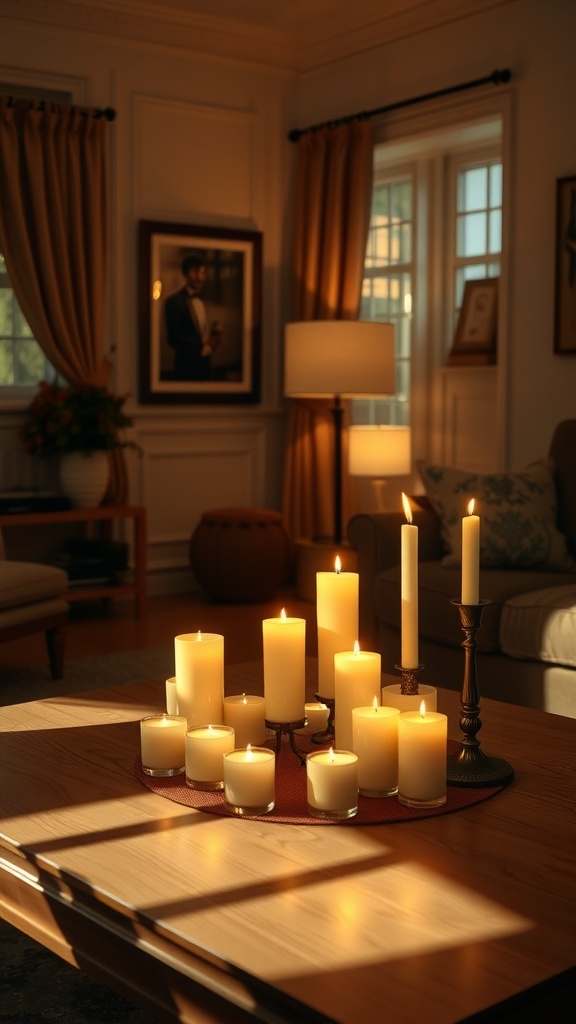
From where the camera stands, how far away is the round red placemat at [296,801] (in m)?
1.56

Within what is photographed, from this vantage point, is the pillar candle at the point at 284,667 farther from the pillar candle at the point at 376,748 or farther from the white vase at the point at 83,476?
the white vase at the point at 83,476

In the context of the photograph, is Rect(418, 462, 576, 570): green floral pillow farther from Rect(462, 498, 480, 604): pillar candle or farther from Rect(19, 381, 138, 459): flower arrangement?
Rect(462, 498, 480, 604): pillar candle

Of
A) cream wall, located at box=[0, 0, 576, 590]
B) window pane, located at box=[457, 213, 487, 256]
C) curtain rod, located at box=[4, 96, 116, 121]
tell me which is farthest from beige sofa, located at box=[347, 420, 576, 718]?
curtain rod, located at box=[4, 96, 116, 121]

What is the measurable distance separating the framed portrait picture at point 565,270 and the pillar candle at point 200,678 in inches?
130

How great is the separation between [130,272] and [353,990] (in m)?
4.96

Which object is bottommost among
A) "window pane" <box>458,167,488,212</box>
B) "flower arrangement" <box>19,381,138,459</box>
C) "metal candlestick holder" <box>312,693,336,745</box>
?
"metal candlestick holder" <box>312,693,336,745</box>

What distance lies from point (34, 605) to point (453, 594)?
1.49m

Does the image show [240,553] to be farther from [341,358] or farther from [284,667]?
[284,667]

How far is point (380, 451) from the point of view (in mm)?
5484

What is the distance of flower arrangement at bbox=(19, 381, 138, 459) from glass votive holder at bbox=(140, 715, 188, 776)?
11.5 feet

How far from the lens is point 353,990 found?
3.58ft

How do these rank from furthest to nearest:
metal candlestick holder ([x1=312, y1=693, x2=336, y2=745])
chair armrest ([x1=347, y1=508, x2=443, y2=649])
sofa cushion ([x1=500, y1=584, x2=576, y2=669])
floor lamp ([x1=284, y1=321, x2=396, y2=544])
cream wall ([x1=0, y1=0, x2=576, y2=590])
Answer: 1. floor lamp ([x1=284, y1=321, x2=396, y2=544])
2. cream wall ([x1=0, y1=0, x2=576, y2=590])
3. chair armrest ([x1=347, y1=508, x2=443, y2=649])
4. sofa cushion ([x1=500, y1=584, x2=576, y2=669])
5. metal candlestick holder ([x1=312, y1=693, x2=336, y2=745])

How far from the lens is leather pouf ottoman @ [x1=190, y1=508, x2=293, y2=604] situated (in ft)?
18.1

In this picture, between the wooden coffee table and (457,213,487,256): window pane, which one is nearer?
the wooden coffee table
